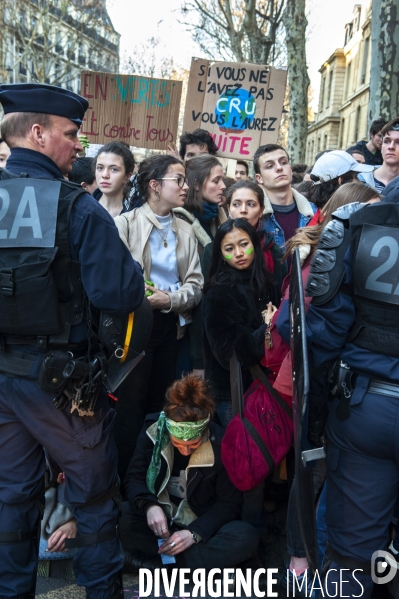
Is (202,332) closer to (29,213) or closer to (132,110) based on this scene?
(29,213)

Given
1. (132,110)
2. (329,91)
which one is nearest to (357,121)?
(329,91)

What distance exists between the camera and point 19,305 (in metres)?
2.46

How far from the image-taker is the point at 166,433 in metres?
3.38

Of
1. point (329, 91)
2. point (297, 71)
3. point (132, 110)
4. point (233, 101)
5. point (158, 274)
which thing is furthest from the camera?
point (329, 91)

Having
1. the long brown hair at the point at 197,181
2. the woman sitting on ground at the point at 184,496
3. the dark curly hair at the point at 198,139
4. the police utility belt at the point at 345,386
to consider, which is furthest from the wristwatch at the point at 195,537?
the dark curly hair at the point at 198,139

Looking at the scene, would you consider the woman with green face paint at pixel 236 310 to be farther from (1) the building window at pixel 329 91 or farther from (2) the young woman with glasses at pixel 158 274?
(1) the building window at pixel 329 91

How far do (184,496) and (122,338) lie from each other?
1.18 meters

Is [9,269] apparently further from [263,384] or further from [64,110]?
[263,384]

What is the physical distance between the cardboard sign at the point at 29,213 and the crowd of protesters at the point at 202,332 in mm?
248

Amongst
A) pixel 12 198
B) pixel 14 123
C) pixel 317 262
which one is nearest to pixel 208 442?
pixel 317 262

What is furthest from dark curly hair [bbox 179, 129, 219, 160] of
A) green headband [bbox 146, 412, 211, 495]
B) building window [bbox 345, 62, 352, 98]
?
building window [bbox 345, 62, 352, 98]

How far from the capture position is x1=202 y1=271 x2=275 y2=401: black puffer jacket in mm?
3391

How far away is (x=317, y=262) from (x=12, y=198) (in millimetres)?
1241

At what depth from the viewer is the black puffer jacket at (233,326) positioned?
11.1ft
